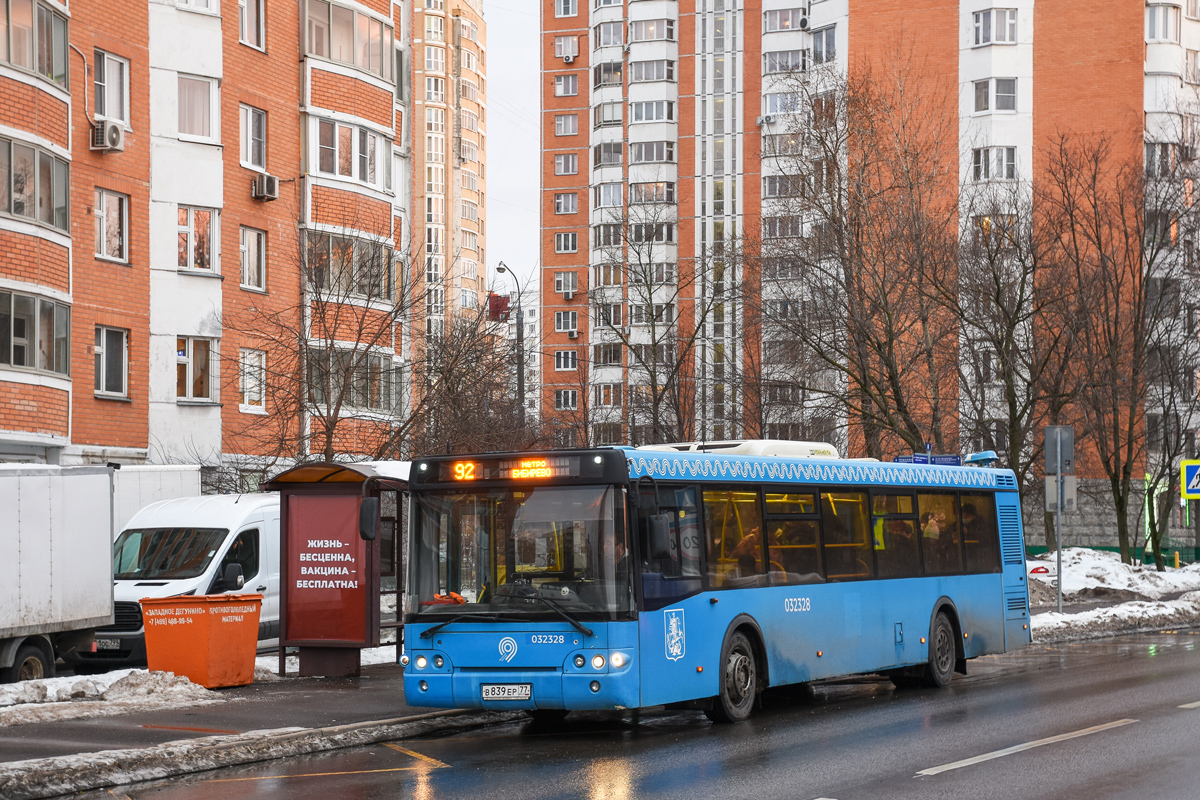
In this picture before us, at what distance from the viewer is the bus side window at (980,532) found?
19375mm

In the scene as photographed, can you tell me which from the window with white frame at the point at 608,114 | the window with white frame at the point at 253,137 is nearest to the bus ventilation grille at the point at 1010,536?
the window with white frame at the point at 253,137

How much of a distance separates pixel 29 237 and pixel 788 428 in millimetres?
21146

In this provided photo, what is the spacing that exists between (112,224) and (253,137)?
549 centimetres

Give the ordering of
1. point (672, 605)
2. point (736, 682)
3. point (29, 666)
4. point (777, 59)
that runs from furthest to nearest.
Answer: point (777, 59) < point (29, 666) < point (736, 682) < point (672, 605)

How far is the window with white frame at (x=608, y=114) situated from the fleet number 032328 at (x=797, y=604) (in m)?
78.5

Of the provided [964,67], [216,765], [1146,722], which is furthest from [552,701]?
[964,67]

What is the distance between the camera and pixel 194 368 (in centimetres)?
3859

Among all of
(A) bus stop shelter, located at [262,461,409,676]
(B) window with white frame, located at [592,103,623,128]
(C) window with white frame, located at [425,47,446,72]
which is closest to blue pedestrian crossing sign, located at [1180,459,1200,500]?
(A) bus stop shelter, located at [262,461,409,676]

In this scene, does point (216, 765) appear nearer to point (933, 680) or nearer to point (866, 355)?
point (933, 680)

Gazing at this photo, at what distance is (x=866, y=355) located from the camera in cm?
3534

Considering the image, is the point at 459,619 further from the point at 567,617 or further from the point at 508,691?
the point at 567,617

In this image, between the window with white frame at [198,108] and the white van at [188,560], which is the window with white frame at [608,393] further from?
the white van at [188,560]

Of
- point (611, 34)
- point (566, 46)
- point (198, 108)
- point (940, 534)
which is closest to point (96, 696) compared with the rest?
point (940, 534)

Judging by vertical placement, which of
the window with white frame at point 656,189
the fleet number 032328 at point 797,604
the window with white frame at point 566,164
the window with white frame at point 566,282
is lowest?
the fleet number 032328 at point 797,604
